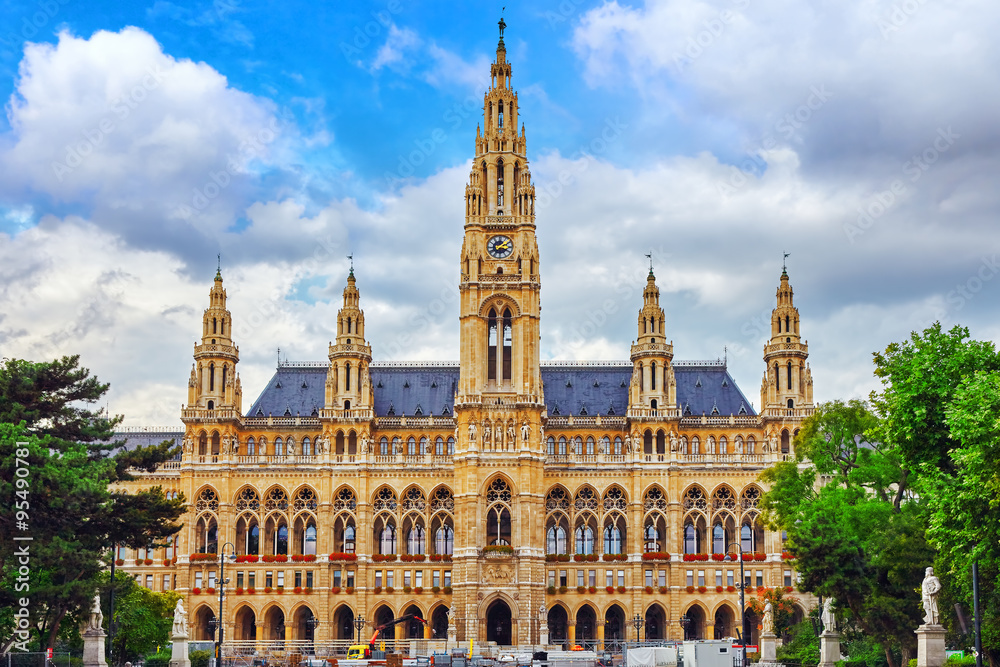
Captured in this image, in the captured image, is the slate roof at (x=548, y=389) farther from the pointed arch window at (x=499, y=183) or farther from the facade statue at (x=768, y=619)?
the facade statue at (x=768, y=619)

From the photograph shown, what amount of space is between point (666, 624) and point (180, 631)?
5142 cm

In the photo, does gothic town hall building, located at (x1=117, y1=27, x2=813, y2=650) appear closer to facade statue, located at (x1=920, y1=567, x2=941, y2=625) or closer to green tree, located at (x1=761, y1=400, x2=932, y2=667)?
green tree, located at (x1=761, y1=400, x2=932, y2=667)

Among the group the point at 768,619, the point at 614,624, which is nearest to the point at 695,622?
the point at 614,624

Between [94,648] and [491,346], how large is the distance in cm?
5663

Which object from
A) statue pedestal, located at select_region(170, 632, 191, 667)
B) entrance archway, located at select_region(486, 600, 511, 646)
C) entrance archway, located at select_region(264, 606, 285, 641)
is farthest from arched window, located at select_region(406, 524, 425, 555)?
statue pedestal, located at select_region(170, 632, 191, 667)

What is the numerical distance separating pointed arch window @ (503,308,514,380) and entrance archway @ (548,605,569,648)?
A: 22549 mm

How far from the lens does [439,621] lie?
114 metres

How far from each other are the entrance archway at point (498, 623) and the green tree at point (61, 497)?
151 ft

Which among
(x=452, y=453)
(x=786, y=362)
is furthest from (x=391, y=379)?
(x=786, y=362)

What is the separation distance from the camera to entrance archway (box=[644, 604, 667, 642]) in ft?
374

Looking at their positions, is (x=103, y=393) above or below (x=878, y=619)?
above

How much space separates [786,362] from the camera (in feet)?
384

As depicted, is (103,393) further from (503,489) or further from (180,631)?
(503,489)

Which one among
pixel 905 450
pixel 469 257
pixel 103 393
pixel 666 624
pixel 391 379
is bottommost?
pixel 666 624
